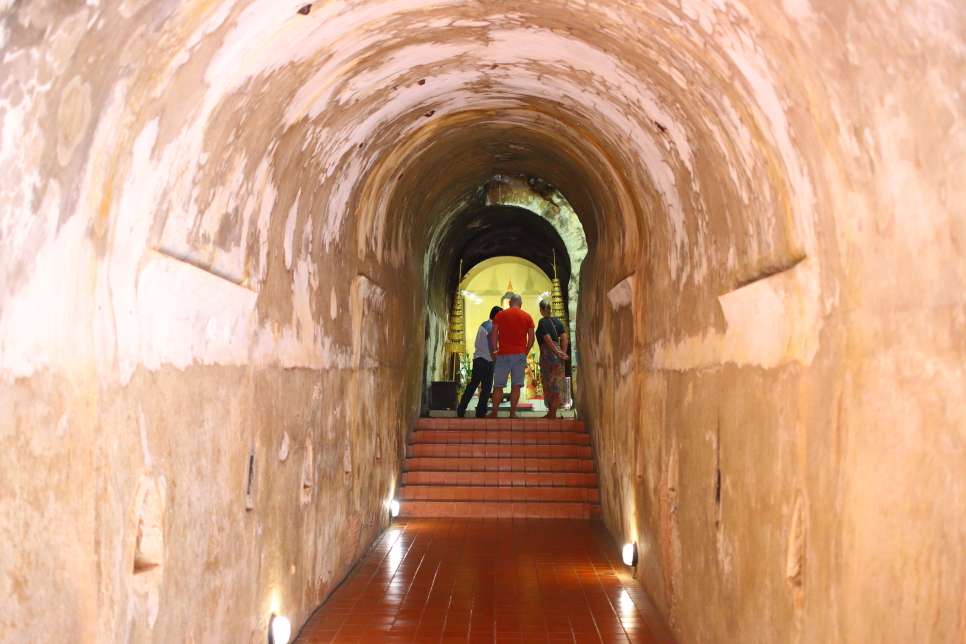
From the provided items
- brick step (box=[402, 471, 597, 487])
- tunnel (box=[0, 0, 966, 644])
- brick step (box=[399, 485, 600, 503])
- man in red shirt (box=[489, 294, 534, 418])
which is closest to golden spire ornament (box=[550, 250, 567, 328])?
man in red shirt (box=[489, 294, 534, 418])

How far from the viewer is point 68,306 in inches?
91.5

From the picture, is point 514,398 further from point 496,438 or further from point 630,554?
point 630,554

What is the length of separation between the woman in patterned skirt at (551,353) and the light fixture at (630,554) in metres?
4.41

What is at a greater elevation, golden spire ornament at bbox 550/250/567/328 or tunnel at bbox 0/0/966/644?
golden spire ornament at bbox 550/250/567/328

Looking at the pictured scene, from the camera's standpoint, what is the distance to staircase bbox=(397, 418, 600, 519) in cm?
850

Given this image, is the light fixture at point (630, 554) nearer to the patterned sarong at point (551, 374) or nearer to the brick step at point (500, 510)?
the brick step at point (500, 510)

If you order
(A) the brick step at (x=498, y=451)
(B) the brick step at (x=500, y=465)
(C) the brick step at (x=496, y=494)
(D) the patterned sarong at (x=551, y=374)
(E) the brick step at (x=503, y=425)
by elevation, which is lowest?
(C) the brick step at (x=496, y=494)

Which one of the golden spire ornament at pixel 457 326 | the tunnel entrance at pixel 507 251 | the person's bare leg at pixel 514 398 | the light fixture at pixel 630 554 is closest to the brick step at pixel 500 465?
the person's bare leg at pixel 514 398

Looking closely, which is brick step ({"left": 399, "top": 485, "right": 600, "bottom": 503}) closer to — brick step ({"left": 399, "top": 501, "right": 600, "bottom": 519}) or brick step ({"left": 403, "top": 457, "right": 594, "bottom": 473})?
brick step ({"left": 399, "top": 501, "right": 600, "bottom": 519})

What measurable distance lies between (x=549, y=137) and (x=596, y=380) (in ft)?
8.65

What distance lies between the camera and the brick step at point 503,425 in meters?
9.94

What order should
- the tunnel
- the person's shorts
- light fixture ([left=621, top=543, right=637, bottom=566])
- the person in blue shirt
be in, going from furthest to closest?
the person in blue shirt
the person's shorts
light fixture ([left=621, top=543, right=637, bottom=566])
the tunnel

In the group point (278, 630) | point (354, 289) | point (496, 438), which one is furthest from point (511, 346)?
point (278, 630)

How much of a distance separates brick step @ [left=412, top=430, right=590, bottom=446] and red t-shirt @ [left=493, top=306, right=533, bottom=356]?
1218 mm
